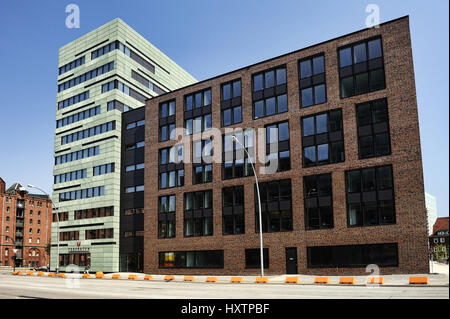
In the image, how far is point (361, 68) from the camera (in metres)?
39.2

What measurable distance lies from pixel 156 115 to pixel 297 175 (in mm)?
20485

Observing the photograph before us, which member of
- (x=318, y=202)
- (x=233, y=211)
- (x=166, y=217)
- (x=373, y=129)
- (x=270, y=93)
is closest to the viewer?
(x=373, y=129)

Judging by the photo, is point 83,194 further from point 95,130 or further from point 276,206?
point 276,206

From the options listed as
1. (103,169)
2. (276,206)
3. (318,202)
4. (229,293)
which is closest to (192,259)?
(276,206)

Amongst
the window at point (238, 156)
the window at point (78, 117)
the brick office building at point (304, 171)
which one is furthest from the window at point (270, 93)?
the window at point (78, 117)

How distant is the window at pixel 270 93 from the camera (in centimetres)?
4350

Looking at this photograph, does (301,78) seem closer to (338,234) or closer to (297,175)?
(297,175)

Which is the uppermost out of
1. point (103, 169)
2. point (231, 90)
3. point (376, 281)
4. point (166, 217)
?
point (231, 90)

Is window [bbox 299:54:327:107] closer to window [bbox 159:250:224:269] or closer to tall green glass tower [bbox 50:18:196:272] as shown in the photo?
window [bbox 159:250:224:269]

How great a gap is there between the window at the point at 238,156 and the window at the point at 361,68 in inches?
410

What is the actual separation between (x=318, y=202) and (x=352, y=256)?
18.0 feet

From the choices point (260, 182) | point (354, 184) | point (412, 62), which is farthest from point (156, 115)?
point (412, 62)

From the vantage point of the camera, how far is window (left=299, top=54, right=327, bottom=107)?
41156 millimetres

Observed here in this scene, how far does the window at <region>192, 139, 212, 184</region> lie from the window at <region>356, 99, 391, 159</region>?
16244mm
